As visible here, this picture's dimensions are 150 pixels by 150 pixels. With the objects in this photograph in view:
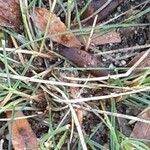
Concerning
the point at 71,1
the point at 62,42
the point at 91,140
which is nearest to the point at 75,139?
the point at 91,140

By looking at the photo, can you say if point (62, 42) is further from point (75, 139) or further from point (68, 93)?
point (75, 139)

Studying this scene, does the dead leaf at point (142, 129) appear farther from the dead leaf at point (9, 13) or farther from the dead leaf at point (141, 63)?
the dead leaf at point (9, 13)

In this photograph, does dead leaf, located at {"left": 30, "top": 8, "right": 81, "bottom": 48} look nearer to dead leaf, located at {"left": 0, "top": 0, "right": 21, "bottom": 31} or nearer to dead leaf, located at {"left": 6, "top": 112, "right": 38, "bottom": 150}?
dead leaf, located at {"left": 0, "top": 0, "right": 21, "bottom": 31}

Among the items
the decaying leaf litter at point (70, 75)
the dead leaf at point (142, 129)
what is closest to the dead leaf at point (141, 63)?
the decaying leaf litter at point (70, 75)

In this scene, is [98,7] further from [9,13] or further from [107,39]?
[9,13]

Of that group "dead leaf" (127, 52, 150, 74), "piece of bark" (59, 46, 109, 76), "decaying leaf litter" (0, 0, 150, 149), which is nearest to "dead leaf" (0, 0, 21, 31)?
"decaying leaf litter" (0, 0, 150, 149)

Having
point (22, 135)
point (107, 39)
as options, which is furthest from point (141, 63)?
point (22, 135)
